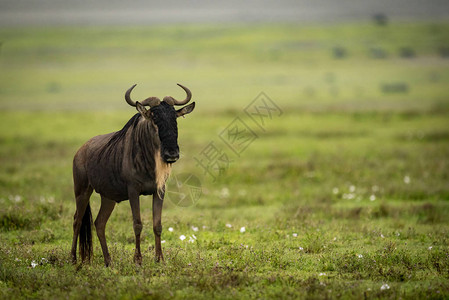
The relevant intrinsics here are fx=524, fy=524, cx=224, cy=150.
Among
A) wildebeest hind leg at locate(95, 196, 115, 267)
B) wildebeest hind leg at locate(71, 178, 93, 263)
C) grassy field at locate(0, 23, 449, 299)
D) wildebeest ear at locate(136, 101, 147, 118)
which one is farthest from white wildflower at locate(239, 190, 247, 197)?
wildebeest ear at locate(136, 101, 147, 118)

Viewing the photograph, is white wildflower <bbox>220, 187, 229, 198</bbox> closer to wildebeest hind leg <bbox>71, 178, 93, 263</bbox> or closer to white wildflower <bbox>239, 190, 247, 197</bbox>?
white wildflower <bbox>239, 190, 247, 197</bbox>

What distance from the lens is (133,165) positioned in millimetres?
8648

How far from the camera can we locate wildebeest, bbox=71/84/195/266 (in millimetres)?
8305

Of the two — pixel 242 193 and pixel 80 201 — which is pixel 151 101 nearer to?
pixel 80 201

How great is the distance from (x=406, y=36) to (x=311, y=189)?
296ft

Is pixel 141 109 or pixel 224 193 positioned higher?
pixel 141 109

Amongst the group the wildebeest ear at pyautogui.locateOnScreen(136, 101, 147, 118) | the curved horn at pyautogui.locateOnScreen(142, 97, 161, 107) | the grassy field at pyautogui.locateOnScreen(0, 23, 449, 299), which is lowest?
the grassy field at pyautogui.locateOnScreen(0, 23, 449, 299)

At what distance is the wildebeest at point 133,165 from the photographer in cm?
830

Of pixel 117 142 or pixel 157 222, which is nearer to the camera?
pixel 157 222

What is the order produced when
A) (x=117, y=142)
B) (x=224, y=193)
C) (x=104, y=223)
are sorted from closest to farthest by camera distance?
1. (x=117, y=142)
2. (x=104, y=223)
3. (x=224, y=193)

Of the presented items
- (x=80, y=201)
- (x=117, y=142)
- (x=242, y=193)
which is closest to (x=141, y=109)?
(x=117, y=142)

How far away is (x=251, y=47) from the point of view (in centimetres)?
9788

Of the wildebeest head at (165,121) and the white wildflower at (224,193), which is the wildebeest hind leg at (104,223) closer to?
the wildebeest head at (165,121)

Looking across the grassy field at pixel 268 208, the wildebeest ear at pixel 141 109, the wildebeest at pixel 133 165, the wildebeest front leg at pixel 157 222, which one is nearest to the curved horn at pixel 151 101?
the wildebeest at pixel 133 165
